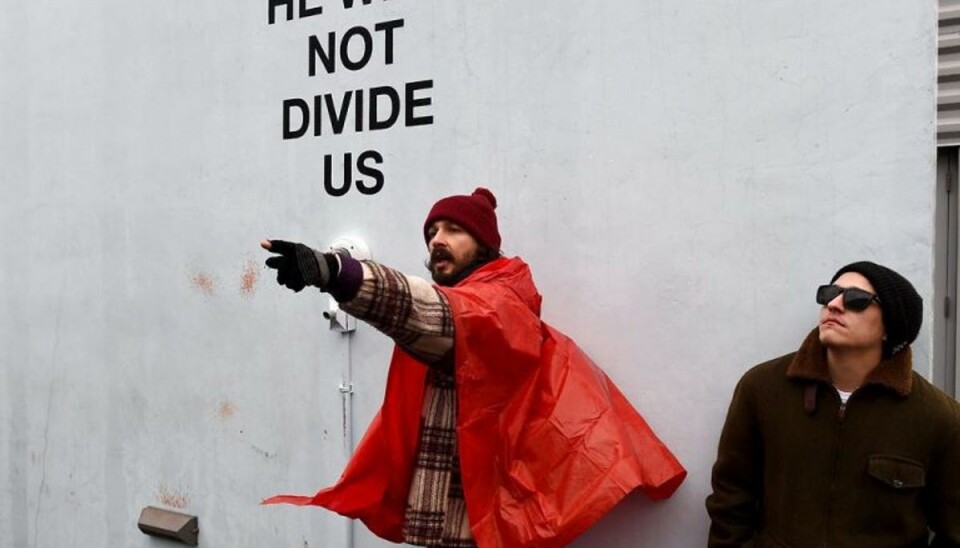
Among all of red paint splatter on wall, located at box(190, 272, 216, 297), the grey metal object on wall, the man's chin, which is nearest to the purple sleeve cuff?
the man's chin

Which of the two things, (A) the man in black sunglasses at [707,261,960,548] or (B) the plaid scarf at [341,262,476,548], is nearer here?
(A) the man in black sunglasses at [707,261,960,548]

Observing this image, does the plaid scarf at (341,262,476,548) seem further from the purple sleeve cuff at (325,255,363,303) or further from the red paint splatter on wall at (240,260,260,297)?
the red paint splatter on wall at (240,260,260,297)

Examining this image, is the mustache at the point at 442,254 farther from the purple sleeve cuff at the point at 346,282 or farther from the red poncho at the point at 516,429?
the purple sleeve cuff at the point at 346,282

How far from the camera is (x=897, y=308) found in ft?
7.89

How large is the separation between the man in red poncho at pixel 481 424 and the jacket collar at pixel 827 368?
1.86 feet

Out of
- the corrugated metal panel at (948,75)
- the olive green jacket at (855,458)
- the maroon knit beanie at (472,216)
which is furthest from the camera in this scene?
the corrugated metal panel at (948,75)

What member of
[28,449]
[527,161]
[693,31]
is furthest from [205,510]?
[693,31]

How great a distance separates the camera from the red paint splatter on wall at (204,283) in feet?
13.8

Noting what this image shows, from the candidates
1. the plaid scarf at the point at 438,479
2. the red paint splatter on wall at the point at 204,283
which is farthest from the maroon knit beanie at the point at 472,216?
the red paint splatter on wall at the point at 204,283

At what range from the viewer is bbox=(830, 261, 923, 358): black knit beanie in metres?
2.41

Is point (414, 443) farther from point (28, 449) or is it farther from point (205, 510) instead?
point (28, 449)

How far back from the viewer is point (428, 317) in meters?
2.28

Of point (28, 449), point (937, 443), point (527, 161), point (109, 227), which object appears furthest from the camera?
point (28, 449)

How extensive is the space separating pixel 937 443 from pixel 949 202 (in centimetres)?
105
